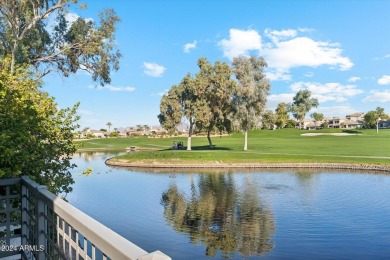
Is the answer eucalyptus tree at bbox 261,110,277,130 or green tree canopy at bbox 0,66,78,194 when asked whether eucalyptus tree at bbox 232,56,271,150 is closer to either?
eucalyptus tree at bbox 261,110,277,130

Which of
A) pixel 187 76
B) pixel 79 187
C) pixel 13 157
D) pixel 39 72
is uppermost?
pixel 187 76

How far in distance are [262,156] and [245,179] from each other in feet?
41.4

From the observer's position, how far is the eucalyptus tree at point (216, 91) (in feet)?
168

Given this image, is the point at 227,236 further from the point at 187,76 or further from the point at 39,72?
the point at 187,76

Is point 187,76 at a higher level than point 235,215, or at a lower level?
higher

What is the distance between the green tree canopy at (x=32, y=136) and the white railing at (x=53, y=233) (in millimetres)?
687

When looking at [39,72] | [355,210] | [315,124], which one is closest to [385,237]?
[355,210]

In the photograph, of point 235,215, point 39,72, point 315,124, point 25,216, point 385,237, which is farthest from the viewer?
point 315,124

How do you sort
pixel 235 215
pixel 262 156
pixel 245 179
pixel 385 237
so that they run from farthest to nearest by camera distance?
pixel 262 156 < pixel 245 179 < pixel 235 215 < pixel 385 237

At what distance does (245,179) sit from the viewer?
3047 centimetres

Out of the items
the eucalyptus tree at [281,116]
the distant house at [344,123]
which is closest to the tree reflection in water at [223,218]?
the eucalyptus tree at [281,116]

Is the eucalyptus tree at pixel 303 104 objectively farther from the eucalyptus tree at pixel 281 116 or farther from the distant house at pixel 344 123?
the distant house at pixel 344 123

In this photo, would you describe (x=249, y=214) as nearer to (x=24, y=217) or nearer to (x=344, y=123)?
(x=24, y=217)

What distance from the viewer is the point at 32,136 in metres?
8.05
